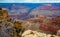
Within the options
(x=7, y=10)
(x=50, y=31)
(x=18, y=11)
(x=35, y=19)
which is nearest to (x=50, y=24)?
(x=50, y=31)

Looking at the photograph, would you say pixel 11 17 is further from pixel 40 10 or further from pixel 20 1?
pixel 40 10

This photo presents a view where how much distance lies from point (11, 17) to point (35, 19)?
0.32m

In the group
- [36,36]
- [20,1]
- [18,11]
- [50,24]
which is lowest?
[36,36]

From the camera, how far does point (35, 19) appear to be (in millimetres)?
1635

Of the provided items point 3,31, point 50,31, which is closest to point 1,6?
point 3,31

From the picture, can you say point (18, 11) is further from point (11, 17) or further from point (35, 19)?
point (35, 19)

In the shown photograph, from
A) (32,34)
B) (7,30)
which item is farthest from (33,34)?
(7,30)

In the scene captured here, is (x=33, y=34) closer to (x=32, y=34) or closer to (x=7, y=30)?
(x=32, y=34)

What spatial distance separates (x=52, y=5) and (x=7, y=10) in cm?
60

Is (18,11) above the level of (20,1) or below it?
below

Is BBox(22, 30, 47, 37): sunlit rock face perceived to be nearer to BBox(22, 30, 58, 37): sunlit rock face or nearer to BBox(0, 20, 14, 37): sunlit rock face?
BBox(22, 30, 58, 37): sunlit rock face

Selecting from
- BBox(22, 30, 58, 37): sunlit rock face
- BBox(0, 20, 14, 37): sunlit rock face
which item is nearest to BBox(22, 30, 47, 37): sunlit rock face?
BBox(22, 30, 58, 37): sunlit rock face

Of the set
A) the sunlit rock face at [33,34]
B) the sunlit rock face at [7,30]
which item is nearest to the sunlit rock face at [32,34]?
the sunlit rock face at [33,34]

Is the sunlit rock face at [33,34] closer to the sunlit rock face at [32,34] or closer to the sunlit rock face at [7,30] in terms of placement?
the sunlit rock face at [32,34]
